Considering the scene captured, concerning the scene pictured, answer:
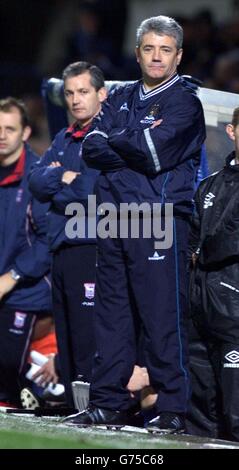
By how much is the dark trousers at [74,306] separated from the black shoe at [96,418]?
0.87 meters

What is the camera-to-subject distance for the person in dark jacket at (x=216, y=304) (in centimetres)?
656

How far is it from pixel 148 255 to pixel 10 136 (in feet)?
8.46

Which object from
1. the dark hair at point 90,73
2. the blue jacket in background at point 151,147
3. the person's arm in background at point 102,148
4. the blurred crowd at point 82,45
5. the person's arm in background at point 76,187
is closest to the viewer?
the blue jacket in background at point 151,147

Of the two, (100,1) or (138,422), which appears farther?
(100,1)

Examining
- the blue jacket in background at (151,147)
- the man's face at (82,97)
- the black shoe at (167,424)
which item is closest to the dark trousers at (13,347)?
the man's face at (82,97)

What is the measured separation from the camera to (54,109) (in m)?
9.02

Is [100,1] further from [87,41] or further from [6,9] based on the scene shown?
[6,9]

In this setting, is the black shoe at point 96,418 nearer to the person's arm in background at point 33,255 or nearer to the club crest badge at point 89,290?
the club crest badge at point 89,290

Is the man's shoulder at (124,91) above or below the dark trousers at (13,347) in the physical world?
above

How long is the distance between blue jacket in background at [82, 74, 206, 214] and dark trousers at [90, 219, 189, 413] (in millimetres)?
230

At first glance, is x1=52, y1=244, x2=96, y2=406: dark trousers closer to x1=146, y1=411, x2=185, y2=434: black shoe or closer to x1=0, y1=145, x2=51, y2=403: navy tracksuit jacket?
x1=0, y1=145, x2=51, y2=403: navy tracksuit jacket

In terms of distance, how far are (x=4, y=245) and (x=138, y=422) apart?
6.49 feet
